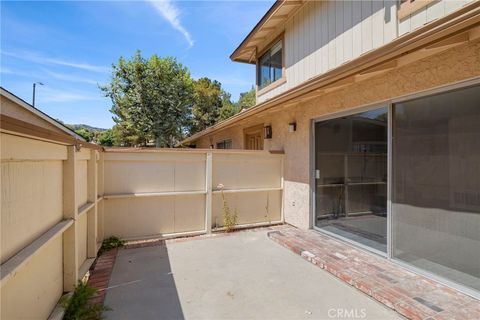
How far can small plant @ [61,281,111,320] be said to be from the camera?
2.69 m

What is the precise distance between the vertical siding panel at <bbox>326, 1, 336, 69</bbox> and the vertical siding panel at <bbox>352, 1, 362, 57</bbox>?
548 millimetres

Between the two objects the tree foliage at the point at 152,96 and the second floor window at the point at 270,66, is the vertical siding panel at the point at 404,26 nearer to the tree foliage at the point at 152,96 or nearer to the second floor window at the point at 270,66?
the second floor window at the point at 270,66

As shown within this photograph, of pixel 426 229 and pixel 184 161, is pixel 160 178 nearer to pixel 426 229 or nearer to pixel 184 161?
pixel 184 161

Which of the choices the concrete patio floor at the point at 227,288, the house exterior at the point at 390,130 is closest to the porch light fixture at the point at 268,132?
the house exterior at the point at 390,130

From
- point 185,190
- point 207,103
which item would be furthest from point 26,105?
point 207,103

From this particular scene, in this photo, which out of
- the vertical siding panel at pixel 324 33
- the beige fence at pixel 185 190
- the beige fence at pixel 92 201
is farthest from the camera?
the vertical siding panel at pixel 324 33

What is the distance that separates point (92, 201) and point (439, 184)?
4896 mm

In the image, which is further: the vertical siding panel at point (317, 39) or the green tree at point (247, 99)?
the green tree at point (247, 99)

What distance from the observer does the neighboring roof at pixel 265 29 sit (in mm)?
6425

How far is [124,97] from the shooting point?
17.0 m

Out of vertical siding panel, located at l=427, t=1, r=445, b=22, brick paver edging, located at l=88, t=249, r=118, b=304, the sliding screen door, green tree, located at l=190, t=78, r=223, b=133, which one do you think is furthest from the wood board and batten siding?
green tree, located at l=190, t=78, r=223, b=133

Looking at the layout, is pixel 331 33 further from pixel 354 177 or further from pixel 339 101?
pixel 354 177

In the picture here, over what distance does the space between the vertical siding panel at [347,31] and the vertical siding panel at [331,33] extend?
1.03 feet

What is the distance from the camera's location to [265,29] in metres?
7.55
